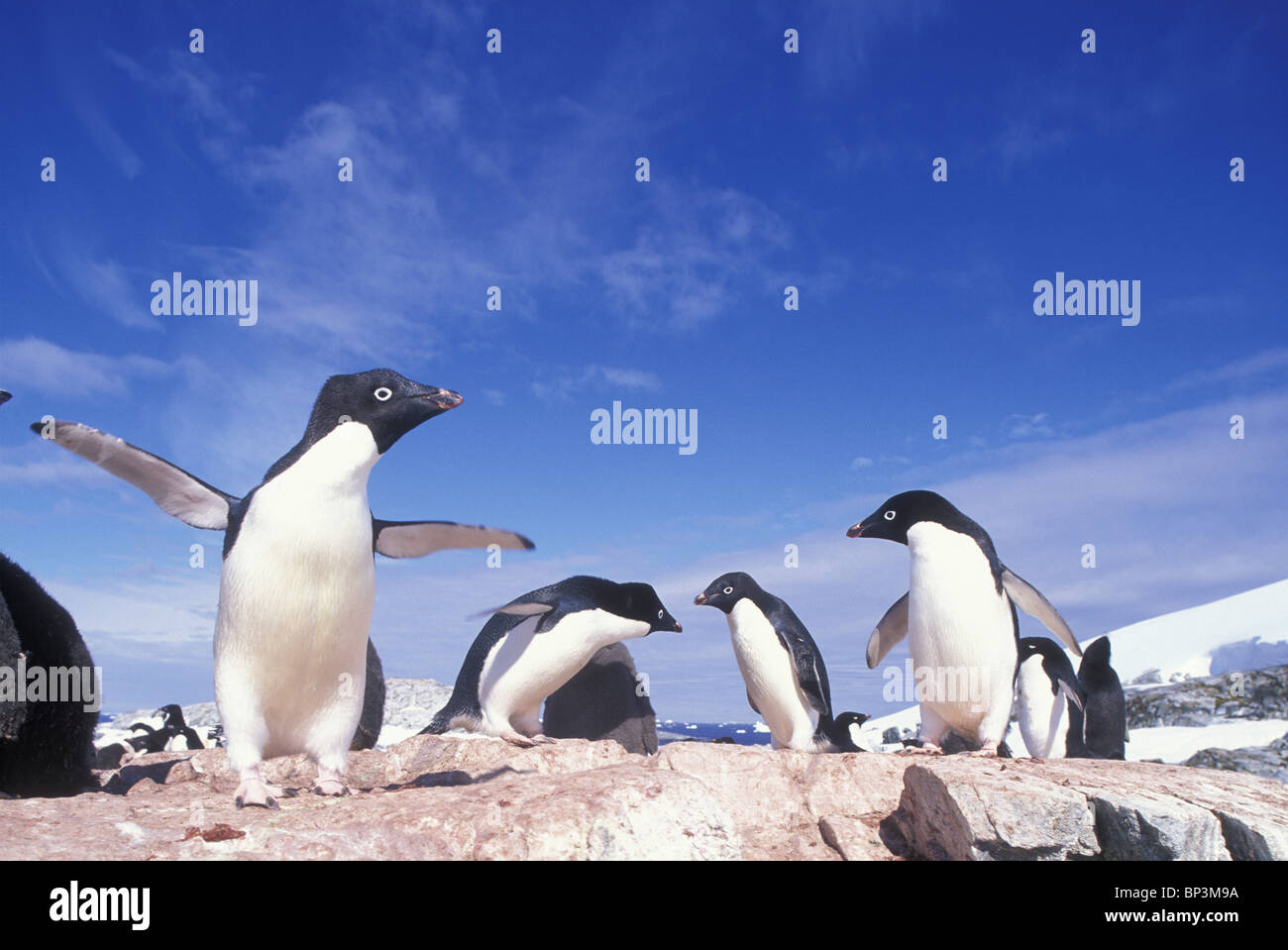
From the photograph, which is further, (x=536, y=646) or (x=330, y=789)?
(x=536, y=646)

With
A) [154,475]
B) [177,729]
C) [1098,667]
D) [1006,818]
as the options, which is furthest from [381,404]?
[177,729]

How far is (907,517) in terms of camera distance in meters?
6.11

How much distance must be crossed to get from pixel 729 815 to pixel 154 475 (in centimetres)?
305

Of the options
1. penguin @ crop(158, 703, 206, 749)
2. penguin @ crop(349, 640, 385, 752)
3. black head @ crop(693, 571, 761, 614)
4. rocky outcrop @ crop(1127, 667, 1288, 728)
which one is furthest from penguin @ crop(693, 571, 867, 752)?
rocky outcrop @ crop(1127, 667, 1288, 728)

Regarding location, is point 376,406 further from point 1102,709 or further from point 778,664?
point 1102,709

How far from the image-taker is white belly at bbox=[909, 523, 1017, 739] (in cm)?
551

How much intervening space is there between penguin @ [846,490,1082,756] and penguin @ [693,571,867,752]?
49.1 inches

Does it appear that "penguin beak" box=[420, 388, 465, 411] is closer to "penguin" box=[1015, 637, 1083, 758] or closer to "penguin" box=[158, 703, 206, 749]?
"penguin" box=[1015, 637, 1083, 758]

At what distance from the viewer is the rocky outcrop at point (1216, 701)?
56.3 feet

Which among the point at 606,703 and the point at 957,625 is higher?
the point at 957,625

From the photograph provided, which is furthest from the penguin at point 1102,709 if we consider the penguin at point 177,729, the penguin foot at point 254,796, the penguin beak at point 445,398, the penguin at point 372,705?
the penguin at point 177,729

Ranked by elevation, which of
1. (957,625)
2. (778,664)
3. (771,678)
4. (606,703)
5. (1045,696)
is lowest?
(1045,696)
